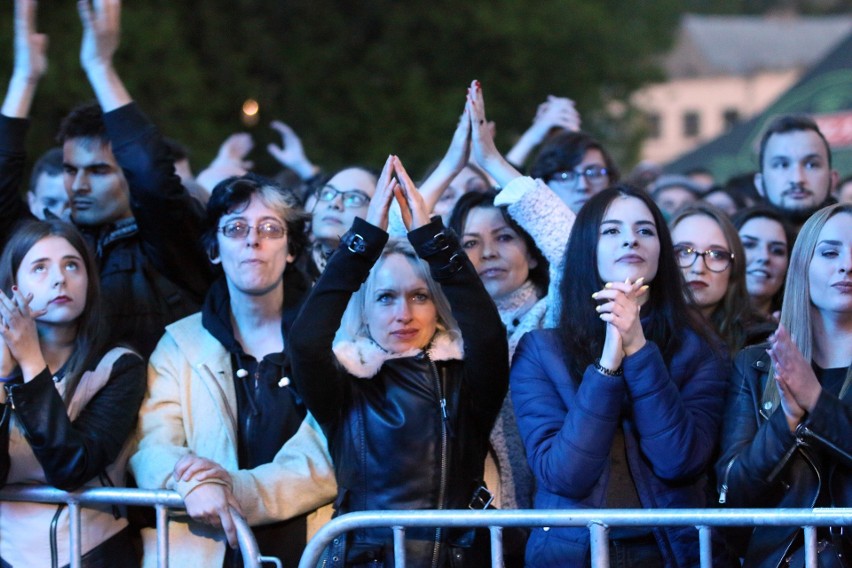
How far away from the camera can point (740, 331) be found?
5.39 m

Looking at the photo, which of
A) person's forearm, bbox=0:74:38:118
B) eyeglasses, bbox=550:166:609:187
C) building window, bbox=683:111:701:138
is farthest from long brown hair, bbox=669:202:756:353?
building window, bbox=683:111:701:138

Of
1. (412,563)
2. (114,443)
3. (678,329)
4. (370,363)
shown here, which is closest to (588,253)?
(678,329)

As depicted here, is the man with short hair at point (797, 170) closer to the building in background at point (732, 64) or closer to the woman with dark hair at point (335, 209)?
the woman with dark hair at point (335, 209)

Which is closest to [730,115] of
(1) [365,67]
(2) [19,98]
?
(1) [365,67]

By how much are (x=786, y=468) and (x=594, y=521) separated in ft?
2.16

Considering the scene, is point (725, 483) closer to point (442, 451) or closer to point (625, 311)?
point (625, 311)

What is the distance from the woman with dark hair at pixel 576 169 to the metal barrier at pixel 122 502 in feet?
8.74

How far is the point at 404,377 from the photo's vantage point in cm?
472

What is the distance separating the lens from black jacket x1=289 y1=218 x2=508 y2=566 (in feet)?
14.9

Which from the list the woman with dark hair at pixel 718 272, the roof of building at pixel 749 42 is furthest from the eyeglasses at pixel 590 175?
the roof of building at pixel 749 42

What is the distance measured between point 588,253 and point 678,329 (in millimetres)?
422

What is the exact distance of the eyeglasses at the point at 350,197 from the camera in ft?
19.8

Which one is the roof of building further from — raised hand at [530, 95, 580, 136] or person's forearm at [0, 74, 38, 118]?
person's forearm at [0, 74, 38, 118]

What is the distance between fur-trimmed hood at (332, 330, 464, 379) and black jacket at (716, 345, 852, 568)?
1.03 m
